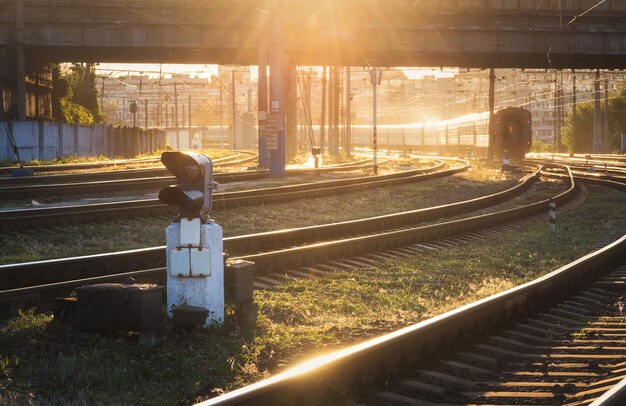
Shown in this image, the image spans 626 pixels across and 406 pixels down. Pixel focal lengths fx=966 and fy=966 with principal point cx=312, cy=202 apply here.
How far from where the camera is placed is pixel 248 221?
18.7m

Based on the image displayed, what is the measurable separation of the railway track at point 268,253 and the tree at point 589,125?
80.1 metres

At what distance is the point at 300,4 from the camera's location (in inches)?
1813

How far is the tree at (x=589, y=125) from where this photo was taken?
9612 cm

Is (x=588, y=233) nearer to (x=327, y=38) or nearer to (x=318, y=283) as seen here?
(x=318, y=283)

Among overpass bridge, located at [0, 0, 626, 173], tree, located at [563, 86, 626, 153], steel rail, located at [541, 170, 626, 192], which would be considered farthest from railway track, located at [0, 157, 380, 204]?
tree, located at [563, 86, 626, 153]

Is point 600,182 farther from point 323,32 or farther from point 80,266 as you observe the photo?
point 80,266

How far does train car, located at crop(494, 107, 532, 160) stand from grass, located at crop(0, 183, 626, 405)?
152ft

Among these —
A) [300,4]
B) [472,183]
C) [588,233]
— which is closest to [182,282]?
[588,233]

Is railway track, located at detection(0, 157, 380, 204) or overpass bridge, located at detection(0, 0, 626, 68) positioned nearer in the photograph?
railway track, located at detection(0, 157, 380, 204)

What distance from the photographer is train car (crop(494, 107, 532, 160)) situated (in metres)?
58.7

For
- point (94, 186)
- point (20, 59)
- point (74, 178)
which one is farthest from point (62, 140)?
point (94, 186)

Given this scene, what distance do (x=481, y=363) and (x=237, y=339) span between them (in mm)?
1947

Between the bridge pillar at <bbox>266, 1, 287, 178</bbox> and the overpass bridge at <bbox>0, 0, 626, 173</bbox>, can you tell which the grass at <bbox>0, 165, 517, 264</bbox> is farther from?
the overpass bridge at <bbox>0, 0, 626, 173</bbox>

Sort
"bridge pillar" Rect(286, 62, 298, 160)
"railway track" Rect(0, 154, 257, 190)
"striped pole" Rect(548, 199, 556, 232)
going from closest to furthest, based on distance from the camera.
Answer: "striped pole" Rect(548, 199, 556, 232) < "railway track" Rect(0, 154, 257, 190) < "bridge pillar" Rect(286, 62, 298, 160)
